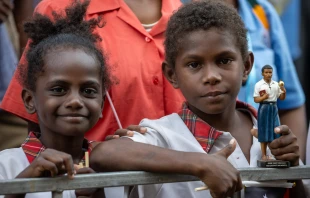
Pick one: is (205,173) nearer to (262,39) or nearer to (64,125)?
(64,125)

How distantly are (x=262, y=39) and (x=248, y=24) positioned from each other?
0.42 ft

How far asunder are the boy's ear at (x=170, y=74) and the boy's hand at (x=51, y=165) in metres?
1.01

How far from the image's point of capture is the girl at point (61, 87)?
3.74 meters

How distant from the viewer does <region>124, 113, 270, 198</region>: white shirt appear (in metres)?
3.70

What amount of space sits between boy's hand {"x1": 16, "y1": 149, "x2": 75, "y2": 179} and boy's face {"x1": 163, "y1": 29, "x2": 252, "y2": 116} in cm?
89

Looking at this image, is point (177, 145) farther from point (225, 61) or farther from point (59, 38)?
point (59, 38)

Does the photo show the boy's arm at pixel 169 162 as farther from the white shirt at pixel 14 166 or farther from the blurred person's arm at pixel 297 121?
the blurred person's arm at pixel 297 121

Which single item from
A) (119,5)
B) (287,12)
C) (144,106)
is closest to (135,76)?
(144,106)

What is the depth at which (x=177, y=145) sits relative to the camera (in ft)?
12.5

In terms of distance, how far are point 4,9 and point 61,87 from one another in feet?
3.71

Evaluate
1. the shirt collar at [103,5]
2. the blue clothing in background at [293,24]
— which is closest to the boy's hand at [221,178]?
the shirt collar at [103,5]

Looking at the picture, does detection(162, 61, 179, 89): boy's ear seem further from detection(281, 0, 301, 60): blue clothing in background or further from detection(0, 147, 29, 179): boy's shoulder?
detection(281, 0, 301, 60): blue clothing in background

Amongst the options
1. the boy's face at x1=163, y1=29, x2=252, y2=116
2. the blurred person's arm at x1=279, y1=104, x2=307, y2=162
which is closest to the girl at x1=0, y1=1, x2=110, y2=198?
the boy's face at x1=163, y1=29, x2=252, y2=116

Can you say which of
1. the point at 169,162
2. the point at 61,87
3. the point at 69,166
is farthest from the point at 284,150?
the point at 61,87
